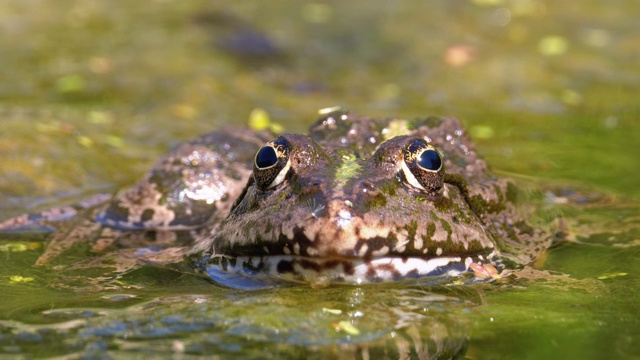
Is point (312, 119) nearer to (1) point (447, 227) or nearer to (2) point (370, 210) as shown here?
(1) point (447, 227)

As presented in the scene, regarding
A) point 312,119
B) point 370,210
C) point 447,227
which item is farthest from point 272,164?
point 312,119

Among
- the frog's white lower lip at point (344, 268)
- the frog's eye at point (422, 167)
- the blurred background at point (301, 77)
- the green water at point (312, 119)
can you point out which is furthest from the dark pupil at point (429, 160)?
the blurred background at point (301, 77)

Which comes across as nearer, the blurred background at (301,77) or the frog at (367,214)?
the frog at (367,214)

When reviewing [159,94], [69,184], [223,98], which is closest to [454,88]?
[223,98]

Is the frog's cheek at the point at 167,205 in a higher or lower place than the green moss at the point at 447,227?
higher

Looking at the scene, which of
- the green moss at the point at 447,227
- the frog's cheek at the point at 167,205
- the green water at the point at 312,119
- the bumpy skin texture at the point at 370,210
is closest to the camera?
the green water at the point at 312,119

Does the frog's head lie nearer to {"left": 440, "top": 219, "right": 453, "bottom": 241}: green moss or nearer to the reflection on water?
{"left": 440, "top": 219, "right": 453, "bottom": 241}: green moss

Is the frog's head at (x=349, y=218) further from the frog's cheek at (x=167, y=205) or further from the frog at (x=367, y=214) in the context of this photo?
the frog's cheek at (x=167, y=205)

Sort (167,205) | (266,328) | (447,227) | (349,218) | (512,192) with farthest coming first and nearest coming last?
(167,205), (512,192), (447,227), (349,218), (266,328)
